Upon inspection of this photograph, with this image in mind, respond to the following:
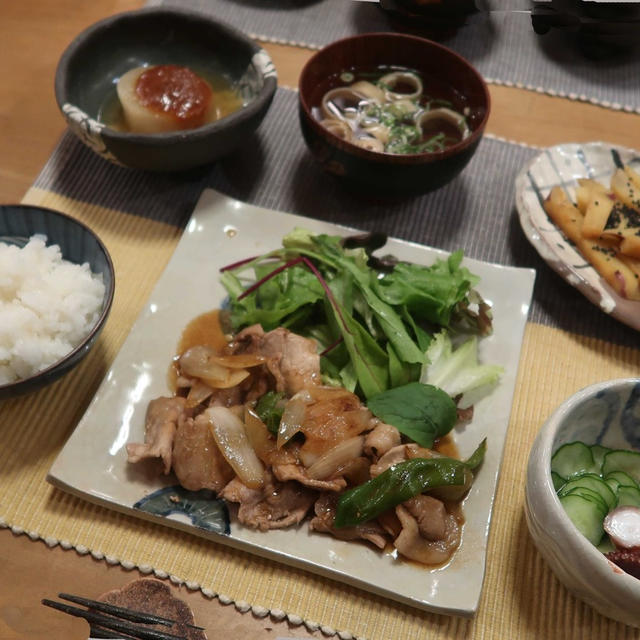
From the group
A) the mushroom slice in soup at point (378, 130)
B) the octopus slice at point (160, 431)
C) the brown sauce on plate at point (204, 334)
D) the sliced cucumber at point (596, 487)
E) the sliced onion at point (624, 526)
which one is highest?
the mushroom slice in soup at point (378, 130)

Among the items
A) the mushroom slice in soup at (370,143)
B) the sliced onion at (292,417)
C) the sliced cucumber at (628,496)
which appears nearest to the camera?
the sliced cucumber at (628,496)

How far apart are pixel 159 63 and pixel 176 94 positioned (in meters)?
0.36

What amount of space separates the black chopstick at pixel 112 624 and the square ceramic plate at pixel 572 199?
1.52 m

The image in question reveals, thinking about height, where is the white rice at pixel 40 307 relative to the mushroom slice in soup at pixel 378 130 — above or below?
below

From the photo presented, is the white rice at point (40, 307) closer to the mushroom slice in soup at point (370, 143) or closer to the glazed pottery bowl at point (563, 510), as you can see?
the mushroom slice in soup at point (370, 143)

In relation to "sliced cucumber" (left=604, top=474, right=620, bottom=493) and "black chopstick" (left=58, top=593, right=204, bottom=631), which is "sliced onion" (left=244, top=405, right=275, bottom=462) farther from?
"sliced cucumber" (left=604, top=474, right=620, bottom=493)

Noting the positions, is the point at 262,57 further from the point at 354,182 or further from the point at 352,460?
the point at 352,460

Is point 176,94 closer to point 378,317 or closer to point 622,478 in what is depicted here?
point 378,317

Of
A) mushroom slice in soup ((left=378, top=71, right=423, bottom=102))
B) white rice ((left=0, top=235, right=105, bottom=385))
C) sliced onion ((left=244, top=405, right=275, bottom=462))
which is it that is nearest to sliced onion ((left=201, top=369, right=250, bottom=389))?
sliced onion ((left=244, top=405, right=275, bottom=462))

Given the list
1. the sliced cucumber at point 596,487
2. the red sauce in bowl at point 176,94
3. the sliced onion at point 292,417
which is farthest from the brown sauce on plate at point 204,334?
the sliced cucumber at point 596,487

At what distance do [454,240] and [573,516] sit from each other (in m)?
1.17

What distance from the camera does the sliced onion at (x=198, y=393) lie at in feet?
5.62

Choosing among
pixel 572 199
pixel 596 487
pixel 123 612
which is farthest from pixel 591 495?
pixel 572 199

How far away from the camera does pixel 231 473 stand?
5.29 feet
